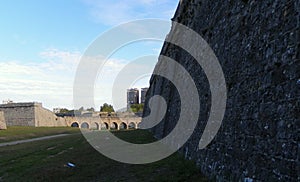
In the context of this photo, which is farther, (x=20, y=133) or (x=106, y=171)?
(x=20, y=133)

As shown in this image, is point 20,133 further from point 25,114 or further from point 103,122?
point 103,122

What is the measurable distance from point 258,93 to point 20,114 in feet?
217

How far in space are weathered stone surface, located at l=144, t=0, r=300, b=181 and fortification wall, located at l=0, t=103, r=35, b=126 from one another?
6044cm

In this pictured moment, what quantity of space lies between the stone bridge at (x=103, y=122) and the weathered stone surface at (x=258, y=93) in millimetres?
79395

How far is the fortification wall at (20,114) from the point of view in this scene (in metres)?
63.8

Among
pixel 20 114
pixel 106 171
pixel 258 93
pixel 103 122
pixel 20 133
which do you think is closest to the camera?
pixel 258 93

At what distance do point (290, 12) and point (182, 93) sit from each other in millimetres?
8176

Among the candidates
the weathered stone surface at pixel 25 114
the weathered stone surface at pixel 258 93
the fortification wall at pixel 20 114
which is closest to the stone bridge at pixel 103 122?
the weathered stone surface at pixel 25 114

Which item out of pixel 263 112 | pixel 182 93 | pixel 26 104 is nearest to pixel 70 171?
pixel 182 93

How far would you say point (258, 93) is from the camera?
515 cm

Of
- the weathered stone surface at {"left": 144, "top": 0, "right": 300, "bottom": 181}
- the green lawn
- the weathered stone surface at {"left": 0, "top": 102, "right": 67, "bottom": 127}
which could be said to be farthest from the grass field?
the weathered stone surface at {"left": 0, "top": 102, "right": 67, "bottom": 127}

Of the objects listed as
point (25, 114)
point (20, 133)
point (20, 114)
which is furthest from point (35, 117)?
point (20, 133)

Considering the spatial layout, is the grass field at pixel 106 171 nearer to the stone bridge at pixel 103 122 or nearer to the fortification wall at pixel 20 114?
the fortification wall at pixel 20 114

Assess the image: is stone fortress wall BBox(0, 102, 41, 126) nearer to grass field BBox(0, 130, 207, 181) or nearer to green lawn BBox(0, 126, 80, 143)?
green lawn BBox(0, 126, 80, 143)
